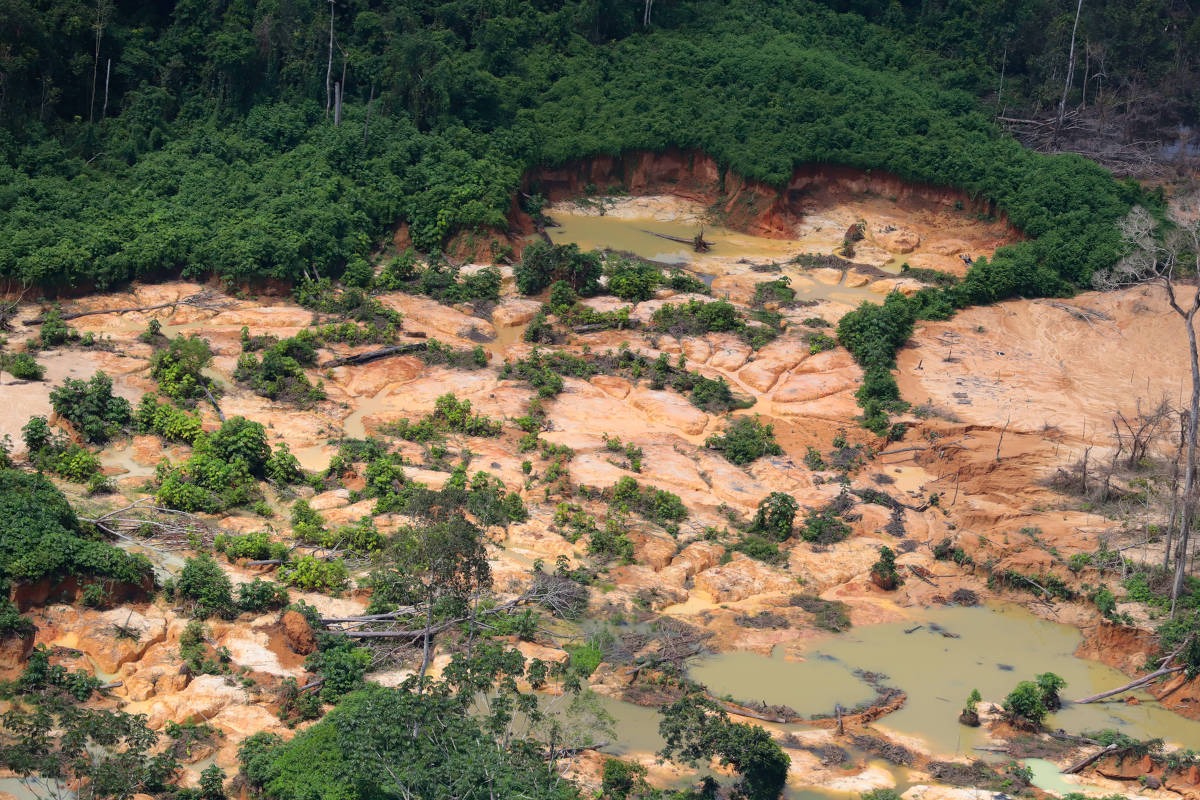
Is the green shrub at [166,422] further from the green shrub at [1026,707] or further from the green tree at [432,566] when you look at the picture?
the green shrub at [1026,707]

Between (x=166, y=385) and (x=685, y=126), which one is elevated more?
(x=685, y=126)

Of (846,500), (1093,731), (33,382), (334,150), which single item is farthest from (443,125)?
(1093,731)

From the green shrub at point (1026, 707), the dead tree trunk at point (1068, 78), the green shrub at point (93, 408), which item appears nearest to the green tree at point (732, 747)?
the green shrub at point (1026, 707)

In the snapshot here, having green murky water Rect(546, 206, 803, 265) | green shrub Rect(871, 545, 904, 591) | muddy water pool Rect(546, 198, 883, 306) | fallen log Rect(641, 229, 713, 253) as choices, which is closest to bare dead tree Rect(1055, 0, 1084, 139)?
muddy water pool Rect(546, 198, 883, 306)

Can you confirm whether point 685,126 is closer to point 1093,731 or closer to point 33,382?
point 33,382

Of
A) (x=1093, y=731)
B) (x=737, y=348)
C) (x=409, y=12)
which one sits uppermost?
(x=409, y=12)

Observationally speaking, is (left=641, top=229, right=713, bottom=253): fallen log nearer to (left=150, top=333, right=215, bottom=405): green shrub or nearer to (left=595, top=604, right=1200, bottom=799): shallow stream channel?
(left=150, top=333, right=215, bottom=405): green shrub
